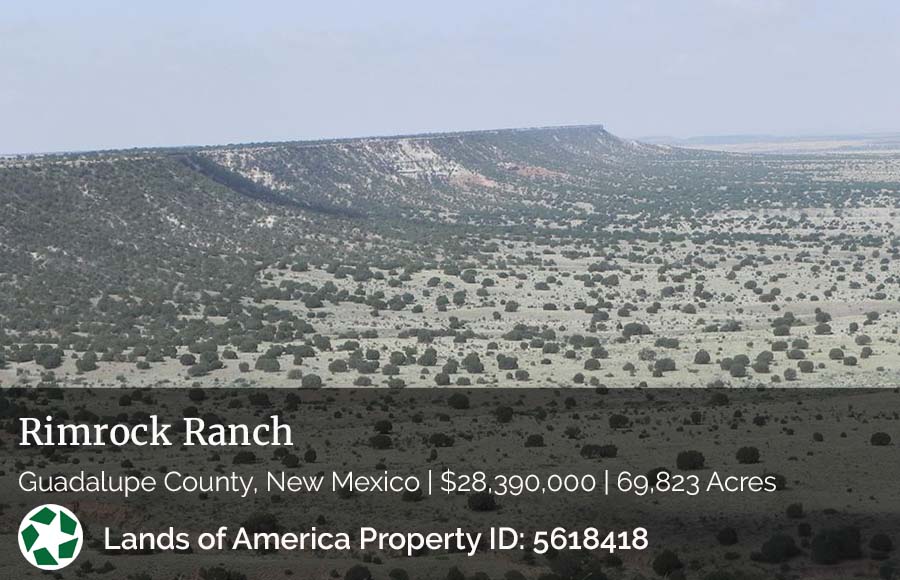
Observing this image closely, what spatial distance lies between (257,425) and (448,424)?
5.95 meters

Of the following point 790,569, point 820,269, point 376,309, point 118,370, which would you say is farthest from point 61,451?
point 820,269

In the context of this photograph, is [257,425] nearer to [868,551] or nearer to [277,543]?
[277,543]

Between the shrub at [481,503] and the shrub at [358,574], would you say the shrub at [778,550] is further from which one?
the shrub at [358,574]

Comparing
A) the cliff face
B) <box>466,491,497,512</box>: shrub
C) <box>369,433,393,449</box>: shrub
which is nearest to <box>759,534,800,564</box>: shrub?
<box>466,491,497,512</box>: shrub

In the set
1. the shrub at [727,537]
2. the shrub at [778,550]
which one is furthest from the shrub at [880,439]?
the shrub at [778,550]

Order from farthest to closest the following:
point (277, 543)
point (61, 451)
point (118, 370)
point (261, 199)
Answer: point (261, 199) → point (118, 370) → point (61, 451) → point (277, 543)

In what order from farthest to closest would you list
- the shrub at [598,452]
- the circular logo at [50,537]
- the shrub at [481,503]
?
the shrub at [598,452] < the shrub at [481,503] < the circular logo at [50,537]

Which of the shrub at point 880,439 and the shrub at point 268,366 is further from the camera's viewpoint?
the shrub at point 268,366

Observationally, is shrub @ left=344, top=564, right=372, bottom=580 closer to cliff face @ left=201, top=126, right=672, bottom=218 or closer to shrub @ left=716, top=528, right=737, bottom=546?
shrub @ left=716, top=528, right=737, bottom=546

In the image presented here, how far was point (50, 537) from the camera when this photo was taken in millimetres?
27547

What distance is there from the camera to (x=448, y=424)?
42656 mm

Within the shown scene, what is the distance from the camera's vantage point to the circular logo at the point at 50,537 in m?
26.8

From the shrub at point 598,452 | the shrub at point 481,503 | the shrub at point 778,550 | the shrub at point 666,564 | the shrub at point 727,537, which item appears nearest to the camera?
the shrub at point 666,564

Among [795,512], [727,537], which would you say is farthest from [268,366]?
[727,537]
